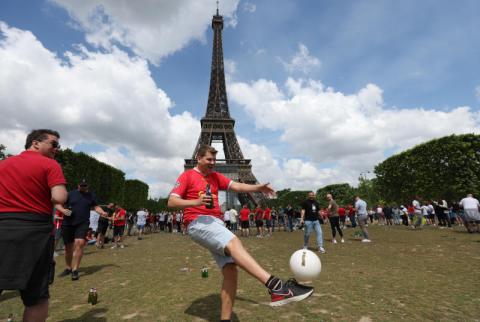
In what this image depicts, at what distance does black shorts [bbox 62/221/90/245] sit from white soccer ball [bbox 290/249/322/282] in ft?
17.8

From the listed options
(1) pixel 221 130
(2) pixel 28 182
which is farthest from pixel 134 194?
(2) pixel 28 182

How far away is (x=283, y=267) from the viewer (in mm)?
7219

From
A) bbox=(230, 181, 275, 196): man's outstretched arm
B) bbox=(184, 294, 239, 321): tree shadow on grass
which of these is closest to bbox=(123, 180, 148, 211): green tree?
bbox=(184, 294, 239, 321): tree shadow on grass

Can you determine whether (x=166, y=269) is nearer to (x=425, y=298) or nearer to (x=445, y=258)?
(x=425, y=298)

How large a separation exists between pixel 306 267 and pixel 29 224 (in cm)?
305

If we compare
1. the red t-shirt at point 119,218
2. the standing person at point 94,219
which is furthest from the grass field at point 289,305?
the standing person at point 94,219

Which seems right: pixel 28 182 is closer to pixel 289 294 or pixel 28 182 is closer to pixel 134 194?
pixel 289 294

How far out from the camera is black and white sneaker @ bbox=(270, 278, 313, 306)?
2.62 metres

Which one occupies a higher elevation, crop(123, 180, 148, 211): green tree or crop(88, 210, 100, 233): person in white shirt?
crop(123, 180, 148, 211): green tree

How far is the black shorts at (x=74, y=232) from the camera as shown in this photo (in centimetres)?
655

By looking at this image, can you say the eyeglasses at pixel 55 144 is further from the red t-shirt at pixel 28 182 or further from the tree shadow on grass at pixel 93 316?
the tree shadow on grass at pixel 93 316

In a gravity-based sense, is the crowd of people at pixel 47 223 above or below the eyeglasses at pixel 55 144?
below

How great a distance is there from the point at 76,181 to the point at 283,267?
1882 cm

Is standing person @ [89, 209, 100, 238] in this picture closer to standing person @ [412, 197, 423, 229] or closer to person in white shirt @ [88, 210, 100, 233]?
person in white shirt @ [88, 210, 100, 233]
